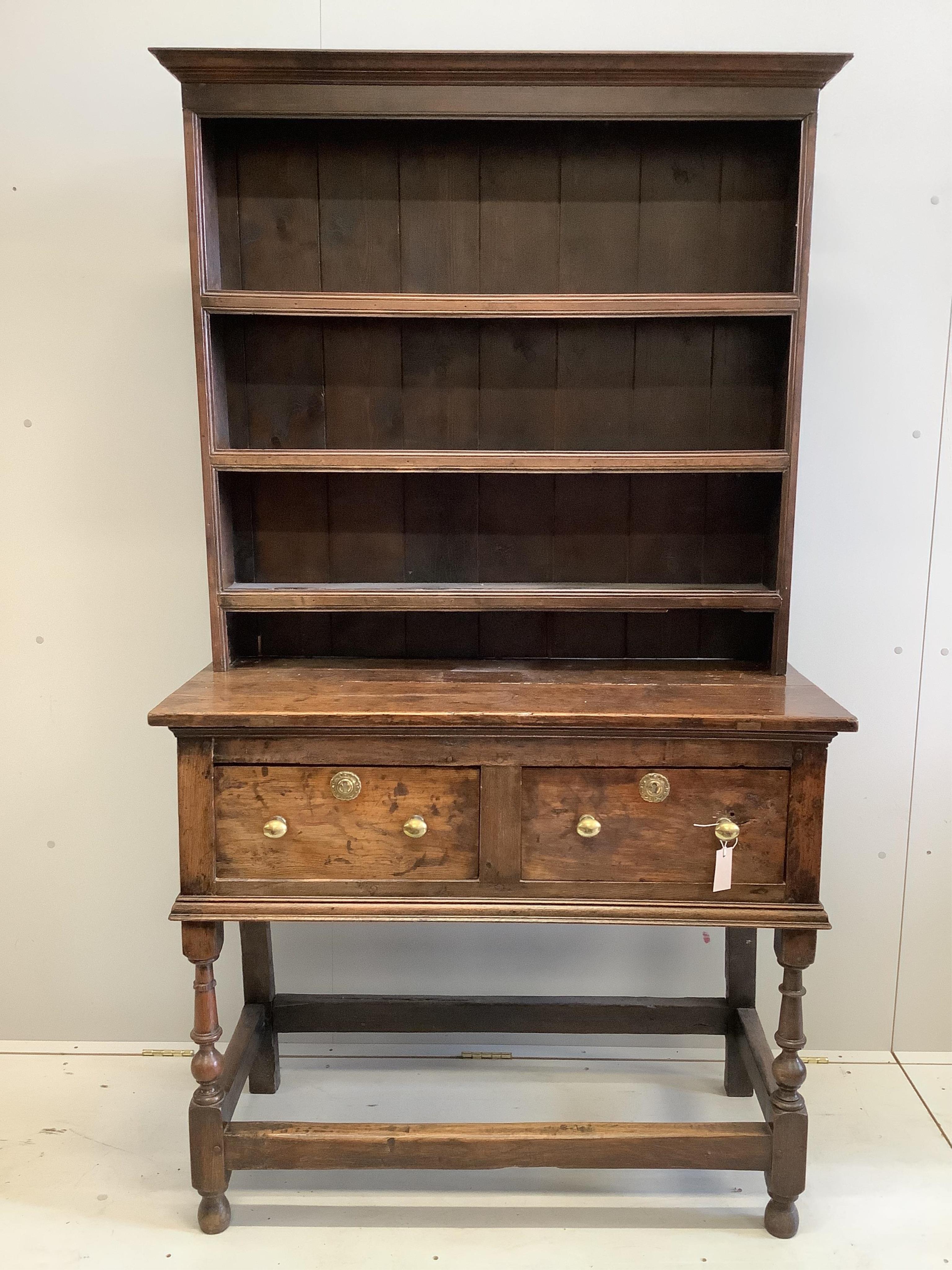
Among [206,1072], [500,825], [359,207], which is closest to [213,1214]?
[206,1072]

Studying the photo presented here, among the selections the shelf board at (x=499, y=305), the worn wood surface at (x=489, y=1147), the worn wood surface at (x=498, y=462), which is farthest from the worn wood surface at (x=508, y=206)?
the worn wood surface at (x=489, y=1147)

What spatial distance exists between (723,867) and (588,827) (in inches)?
10.2

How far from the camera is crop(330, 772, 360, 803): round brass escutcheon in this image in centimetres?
172

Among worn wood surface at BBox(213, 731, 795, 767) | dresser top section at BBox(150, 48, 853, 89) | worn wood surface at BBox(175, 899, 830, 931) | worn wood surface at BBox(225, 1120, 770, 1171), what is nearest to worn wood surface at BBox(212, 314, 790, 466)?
dresser top section at BBox(150, 48, 853, 89)

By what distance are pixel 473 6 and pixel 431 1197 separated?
2.60 metres

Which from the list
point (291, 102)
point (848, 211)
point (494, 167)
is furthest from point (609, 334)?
point (291, 102)

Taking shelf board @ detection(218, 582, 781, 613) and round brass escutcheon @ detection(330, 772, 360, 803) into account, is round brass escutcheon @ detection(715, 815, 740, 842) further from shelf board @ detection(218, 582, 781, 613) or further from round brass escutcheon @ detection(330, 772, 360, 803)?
round brass escutcheon @ detection(330, 772, 360, 803)

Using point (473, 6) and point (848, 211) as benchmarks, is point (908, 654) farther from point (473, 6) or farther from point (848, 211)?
point (473, 6)

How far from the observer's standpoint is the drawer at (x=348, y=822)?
1.73 metres

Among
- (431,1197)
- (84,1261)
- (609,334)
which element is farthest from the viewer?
(609,334)

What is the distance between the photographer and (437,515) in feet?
7.07

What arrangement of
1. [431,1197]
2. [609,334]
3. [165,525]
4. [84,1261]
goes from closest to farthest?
[84,1261] < [431,1197] < [609,334] < [165,525]

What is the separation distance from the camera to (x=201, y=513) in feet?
7.57

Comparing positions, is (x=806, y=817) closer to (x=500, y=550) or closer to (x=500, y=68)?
(x=500, y=550)
